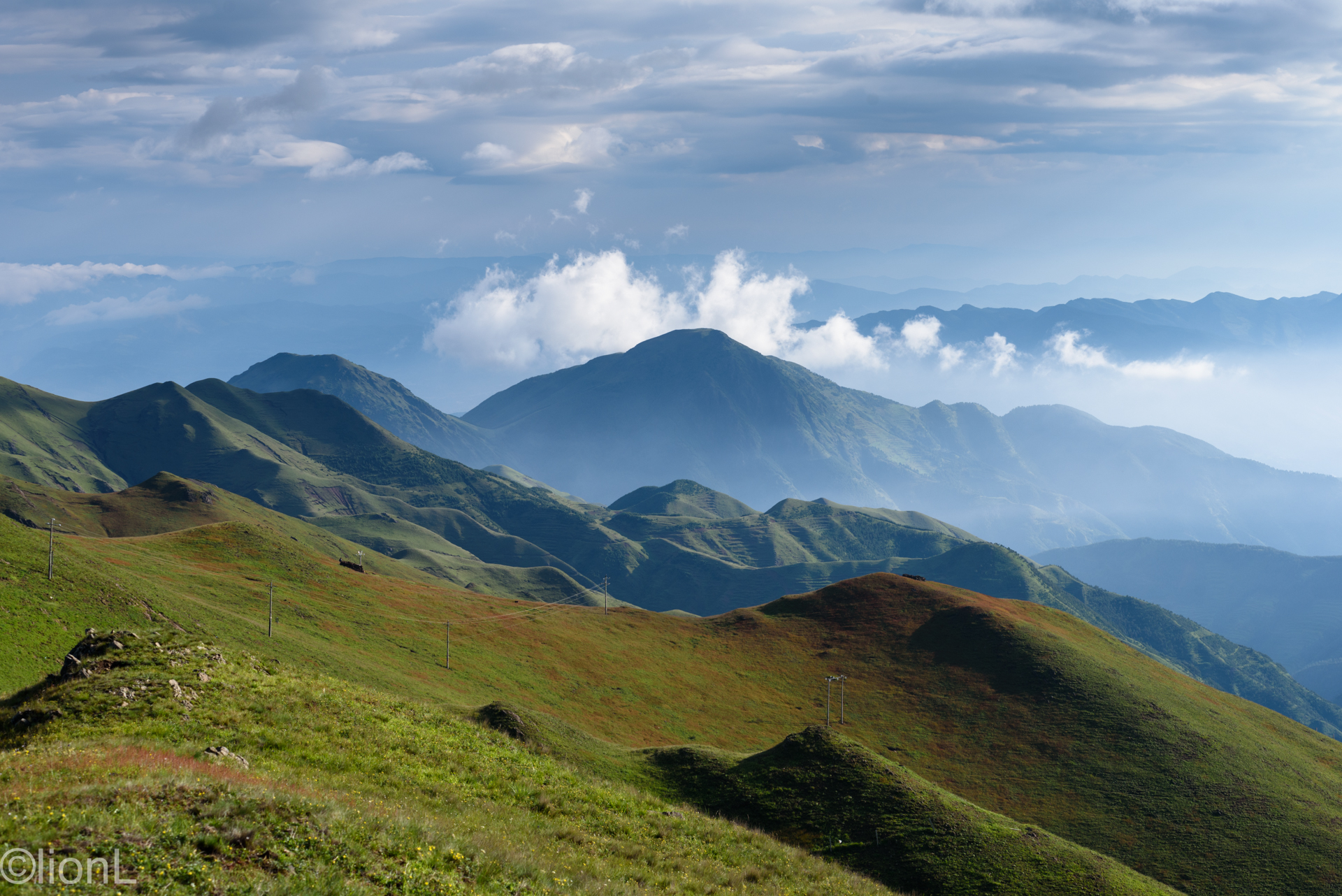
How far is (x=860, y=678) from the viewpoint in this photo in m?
122

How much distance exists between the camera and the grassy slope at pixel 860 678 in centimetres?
7862

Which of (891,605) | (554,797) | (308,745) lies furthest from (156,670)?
(891,605)

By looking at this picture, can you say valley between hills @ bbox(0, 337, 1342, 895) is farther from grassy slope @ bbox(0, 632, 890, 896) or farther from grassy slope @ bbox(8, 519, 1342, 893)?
grassy slope @ bbox(8, 519, 1342, 893)

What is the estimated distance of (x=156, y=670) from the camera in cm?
3903

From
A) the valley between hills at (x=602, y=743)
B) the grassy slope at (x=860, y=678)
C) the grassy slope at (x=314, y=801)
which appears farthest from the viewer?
the grassy slope at (x=860, y=678)

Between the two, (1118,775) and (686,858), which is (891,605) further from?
(686,858)

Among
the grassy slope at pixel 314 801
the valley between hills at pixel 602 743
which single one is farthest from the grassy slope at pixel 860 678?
the grassy slope at pixel 314 801

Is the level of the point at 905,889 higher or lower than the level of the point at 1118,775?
higher

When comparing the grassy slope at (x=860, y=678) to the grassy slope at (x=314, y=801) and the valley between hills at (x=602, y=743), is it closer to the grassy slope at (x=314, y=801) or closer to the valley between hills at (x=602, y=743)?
the valley between hills at (x=602, y=743)

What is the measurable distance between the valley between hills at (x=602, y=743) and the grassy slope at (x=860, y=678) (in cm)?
46

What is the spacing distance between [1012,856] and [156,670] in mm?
51751

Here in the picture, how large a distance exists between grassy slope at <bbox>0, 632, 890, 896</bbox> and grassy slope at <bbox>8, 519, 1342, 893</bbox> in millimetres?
22554

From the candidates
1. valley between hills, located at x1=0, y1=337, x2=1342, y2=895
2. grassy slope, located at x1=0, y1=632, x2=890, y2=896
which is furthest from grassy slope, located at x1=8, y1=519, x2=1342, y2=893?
grassy slope, located at x1=0, y1=632, x2=890, y2=896

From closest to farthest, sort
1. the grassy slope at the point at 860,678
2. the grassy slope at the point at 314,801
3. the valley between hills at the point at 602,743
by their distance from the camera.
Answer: the grassy slope at the point at 314,801 → the valley between hills at the point at 602,743 → the grassy slope at the point at 860,678
